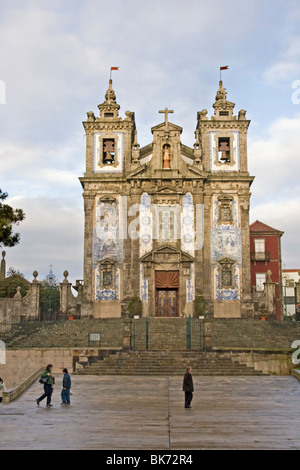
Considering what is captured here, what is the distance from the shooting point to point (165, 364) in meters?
23.0

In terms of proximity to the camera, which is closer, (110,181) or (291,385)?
(291,385)

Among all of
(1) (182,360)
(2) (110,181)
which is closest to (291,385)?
(1) (182,360)

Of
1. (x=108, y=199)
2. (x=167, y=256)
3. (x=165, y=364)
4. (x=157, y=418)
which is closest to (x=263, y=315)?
(x=167, y=256)

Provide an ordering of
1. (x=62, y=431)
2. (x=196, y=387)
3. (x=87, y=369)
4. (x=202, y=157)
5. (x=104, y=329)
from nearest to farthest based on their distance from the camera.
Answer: (x=62, y=431) < (x=196, y=387) < (x=87, y=369) < (x=104, y=329) < (x=202, y=157)

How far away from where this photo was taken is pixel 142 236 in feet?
117

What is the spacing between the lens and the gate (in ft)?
83.3

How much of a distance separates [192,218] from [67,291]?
9721 mm

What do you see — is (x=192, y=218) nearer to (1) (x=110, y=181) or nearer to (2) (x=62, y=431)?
(1) (x=110, y=181)

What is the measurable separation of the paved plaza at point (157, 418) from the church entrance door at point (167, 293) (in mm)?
14932

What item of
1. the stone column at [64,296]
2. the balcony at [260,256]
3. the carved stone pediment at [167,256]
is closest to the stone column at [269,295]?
the carved stone pediment at [167,256]

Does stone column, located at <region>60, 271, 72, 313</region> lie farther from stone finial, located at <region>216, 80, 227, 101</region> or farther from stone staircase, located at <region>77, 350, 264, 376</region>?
stone finial, located at <region>216, 80, 227, 101</region>

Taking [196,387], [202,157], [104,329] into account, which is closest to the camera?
[196,387]

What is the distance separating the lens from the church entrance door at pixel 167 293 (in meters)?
35.0

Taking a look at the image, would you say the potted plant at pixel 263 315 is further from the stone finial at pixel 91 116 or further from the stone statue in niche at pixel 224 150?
the stone finial at pixel 91 116
